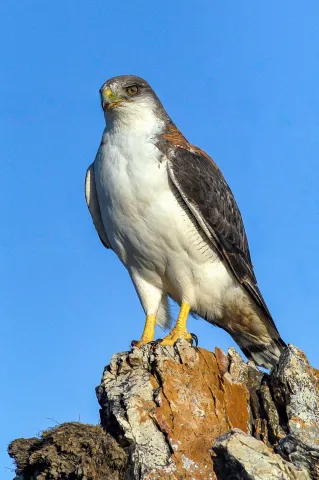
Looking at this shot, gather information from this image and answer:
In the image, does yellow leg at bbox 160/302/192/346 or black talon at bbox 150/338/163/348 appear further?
yellow leg at bbox 160/302/192/346

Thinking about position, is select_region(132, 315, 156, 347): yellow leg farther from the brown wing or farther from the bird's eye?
the bird's eye

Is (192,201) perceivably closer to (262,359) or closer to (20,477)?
(262,359)

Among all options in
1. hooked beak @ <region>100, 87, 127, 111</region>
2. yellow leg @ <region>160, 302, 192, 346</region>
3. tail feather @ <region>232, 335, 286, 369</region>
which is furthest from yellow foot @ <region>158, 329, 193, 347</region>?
hooked beak @ <region>100, 87, 127, 111</region>

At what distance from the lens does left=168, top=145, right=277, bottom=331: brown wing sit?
998 cm

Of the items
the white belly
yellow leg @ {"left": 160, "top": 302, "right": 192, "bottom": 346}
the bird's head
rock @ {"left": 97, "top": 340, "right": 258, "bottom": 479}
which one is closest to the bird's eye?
the bird's head

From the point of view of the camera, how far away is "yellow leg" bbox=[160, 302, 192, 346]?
9.73m

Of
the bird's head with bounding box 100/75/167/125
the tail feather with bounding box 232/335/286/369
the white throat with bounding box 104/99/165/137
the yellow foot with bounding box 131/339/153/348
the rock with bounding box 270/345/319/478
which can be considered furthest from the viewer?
the tail feather with bounding box 232/335/286/369

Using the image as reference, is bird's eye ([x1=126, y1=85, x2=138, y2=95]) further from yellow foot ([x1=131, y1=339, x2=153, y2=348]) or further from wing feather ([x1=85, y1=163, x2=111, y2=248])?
yellow foot ([x1=131, y1=339, x2=153, y2=348])

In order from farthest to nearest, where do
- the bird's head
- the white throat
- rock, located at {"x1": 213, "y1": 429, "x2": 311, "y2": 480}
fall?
the bird's head → the white throat → rock, located at {"x1": 213, "y1": 429, "x2": 311, "y2": 480}

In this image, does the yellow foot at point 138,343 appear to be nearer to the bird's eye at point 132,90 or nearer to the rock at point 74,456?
the rock at point 74,456

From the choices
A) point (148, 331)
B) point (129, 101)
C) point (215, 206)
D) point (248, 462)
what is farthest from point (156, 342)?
point (248, 462)

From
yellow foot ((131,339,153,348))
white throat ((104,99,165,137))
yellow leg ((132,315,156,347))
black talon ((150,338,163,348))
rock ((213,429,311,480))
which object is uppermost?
white throat ((104,99,165,137))

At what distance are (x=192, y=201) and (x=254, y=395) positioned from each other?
2.34 meters

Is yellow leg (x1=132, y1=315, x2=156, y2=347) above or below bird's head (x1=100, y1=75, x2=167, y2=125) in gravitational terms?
below
